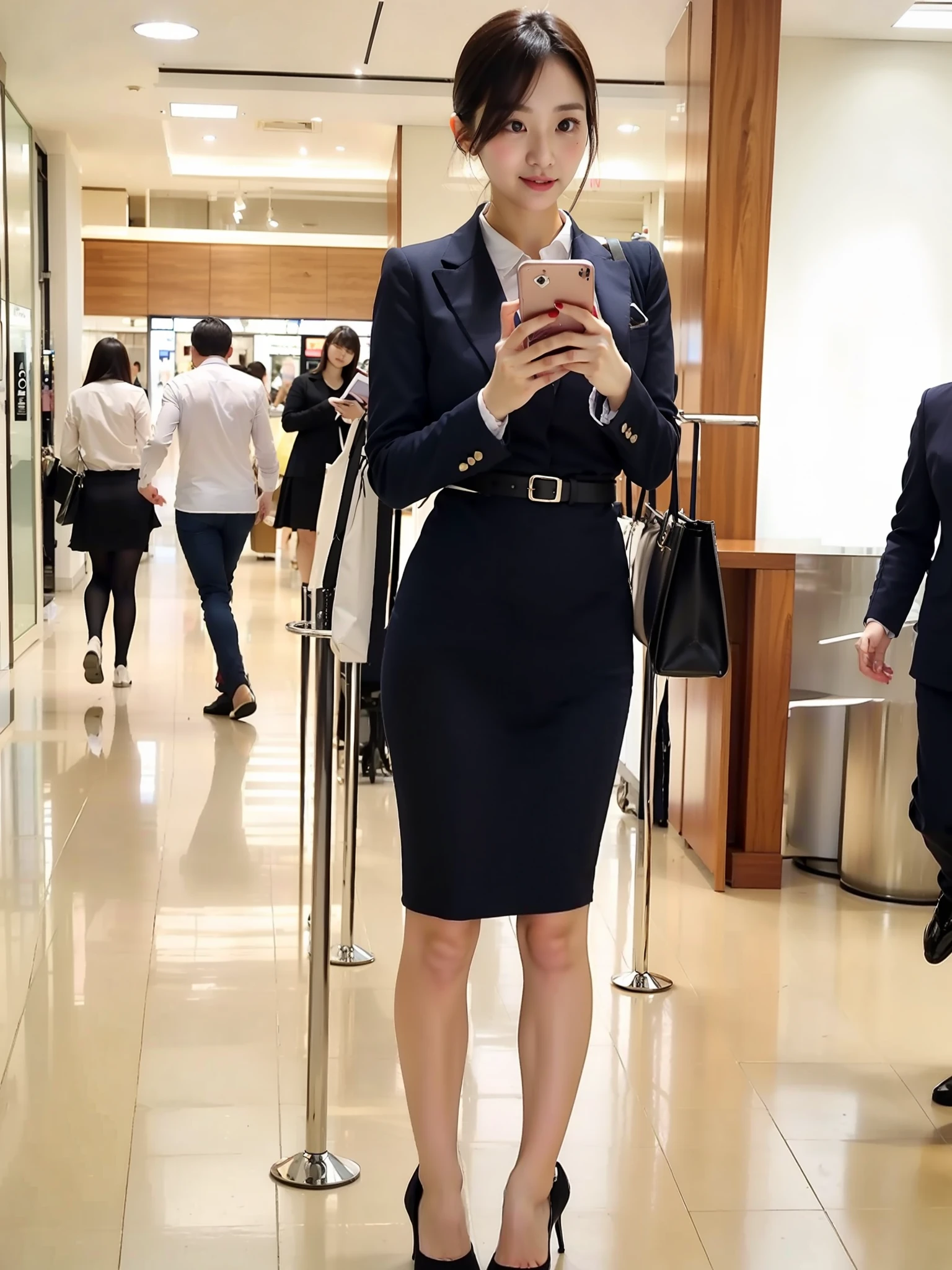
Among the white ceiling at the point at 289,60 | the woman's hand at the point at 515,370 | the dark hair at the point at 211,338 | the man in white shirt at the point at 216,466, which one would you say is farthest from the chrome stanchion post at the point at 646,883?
the dark hair at the point at 211,338

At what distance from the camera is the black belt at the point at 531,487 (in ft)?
6.02

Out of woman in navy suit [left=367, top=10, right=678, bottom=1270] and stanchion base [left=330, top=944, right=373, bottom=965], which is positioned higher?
woman in navy suit [left=367, top=10, right=678, bottom=1270]

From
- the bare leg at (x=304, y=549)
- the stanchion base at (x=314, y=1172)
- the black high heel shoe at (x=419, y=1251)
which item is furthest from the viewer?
the bare leg at (x=304, y=549)

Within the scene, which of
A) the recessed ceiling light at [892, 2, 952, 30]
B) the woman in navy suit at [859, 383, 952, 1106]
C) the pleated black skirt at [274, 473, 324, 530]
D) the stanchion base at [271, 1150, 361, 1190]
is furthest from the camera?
the pleated black skirt at [274, 473, 324, 530]

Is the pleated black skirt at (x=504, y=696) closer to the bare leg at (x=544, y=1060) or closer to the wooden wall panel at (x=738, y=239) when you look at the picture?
the bare leg at (x=544, y=1060)

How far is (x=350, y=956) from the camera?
3.44m

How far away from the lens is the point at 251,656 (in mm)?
7957

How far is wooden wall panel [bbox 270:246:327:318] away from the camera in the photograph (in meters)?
14.5

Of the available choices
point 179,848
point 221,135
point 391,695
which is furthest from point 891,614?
point 221,135

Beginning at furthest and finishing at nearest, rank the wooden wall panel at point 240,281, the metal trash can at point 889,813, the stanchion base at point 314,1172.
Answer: the wooden wall panel at point 240,281
the metal trash can at point 889,813
the stanchion base at point 314,1172

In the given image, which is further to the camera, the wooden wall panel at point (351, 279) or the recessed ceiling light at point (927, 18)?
the wooden wall panel at point (351, 279)

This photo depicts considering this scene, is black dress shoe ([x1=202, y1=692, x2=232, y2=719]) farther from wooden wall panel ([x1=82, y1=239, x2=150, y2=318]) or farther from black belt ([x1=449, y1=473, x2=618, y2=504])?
wooden wall panel ([x1=82, y1=239, x2=150, y2=318])

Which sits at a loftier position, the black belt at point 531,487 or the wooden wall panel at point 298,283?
the wooden wall panel at point 298,283

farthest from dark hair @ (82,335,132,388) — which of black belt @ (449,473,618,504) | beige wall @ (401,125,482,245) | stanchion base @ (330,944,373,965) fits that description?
black belt @ (449,473,618,504)
